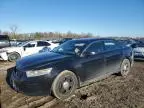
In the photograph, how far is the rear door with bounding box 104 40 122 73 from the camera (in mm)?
6262

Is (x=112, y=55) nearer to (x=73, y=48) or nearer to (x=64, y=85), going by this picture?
(x=73, y=48)

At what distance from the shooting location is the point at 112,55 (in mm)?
6488

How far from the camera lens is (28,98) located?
4934mm

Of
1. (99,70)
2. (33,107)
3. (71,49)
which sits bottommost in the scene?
(33,107)

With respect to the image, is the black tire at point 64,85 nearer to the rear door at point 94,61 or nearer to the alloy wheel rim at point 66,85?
the alloy wheel rim at point 66,85

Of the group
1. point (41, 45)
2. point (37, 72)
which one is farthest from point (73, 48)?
point (41, 45)

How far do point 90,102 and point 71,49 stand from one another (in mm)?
1977

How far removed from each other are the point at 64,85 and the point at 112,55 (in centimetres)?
244

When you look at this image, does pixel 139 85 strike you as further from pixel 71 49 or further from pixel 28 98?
pixel 28 98

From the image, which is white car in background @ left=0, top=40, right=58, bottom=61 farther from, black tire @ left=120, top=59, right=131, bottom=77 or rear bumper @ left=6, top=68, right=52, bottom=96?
rear bumper @ left=6, top=68, right=52, bottom=96

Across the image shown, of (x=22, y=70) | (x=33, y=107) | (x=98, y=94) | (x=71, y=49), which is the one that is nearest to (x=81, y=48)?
(x=71, y=49)

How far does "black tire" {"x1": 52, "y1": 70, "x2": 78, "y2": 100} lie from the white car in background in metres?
7.83

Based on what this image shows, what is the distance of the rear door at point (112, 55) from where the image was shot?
20.5 feet

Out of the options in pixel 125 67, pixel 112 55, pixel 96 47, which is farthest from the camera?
pixel 125 67
